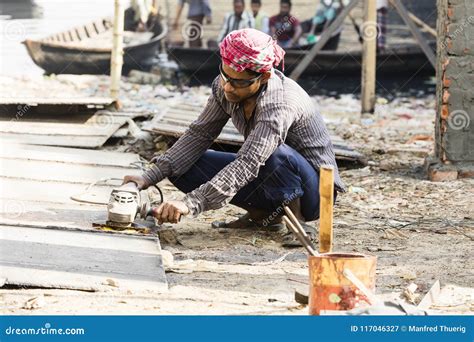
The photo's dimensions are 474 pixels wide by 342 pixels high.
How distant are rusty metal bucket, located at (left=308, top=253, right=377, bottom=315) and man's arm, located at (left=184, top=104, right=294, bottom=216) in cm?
140

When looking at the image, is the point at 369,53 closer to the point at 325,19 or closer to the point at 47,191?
the point at 47,191

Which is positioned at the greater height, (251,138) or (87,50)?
(251,138)

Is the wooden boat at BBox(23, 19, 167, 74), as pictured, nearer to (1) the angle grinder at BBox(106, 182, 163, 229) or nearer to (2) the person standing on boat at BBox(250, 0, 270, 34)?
(2) the person standing on boat at BBox(250, 0, 270, 34)

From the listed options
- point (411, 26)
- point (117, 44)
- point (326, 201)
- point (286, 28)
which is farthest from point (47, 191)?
point (286, 28)

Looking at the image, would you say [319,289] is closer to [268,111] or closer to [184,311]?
[184,311]

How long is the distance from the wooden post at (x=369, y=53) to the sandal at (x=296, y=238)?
608 centimetres

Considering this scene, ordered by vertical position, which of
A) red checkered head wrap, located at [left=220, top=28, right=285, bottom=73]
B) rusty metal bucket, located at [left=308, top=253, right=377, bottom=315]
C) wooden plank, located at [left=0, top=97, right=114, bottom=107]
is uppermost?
red checkered head wrap, located at [left=220, top=28, right=285, bottom=73]

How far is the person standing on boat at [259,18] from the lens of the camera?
18766 millimetres

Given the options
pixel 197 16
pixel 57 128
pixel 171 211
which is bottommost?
pixel 197 16

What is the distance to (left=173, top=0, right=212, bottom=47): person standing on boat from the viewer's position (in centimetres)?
2003

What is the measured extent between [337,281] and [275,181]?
73.4 inches

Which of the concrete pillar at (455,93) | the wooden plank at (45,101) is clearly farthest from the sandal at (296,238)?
the wooden plank at (45,101)

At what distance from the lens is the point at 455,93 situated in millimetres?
7957

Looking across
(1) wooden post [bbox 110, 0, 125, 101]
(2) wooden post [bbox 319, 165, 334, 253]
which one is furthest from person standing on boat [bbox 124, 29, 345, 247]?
(1) wooden post [bbox 110, 0, 125, 101]
